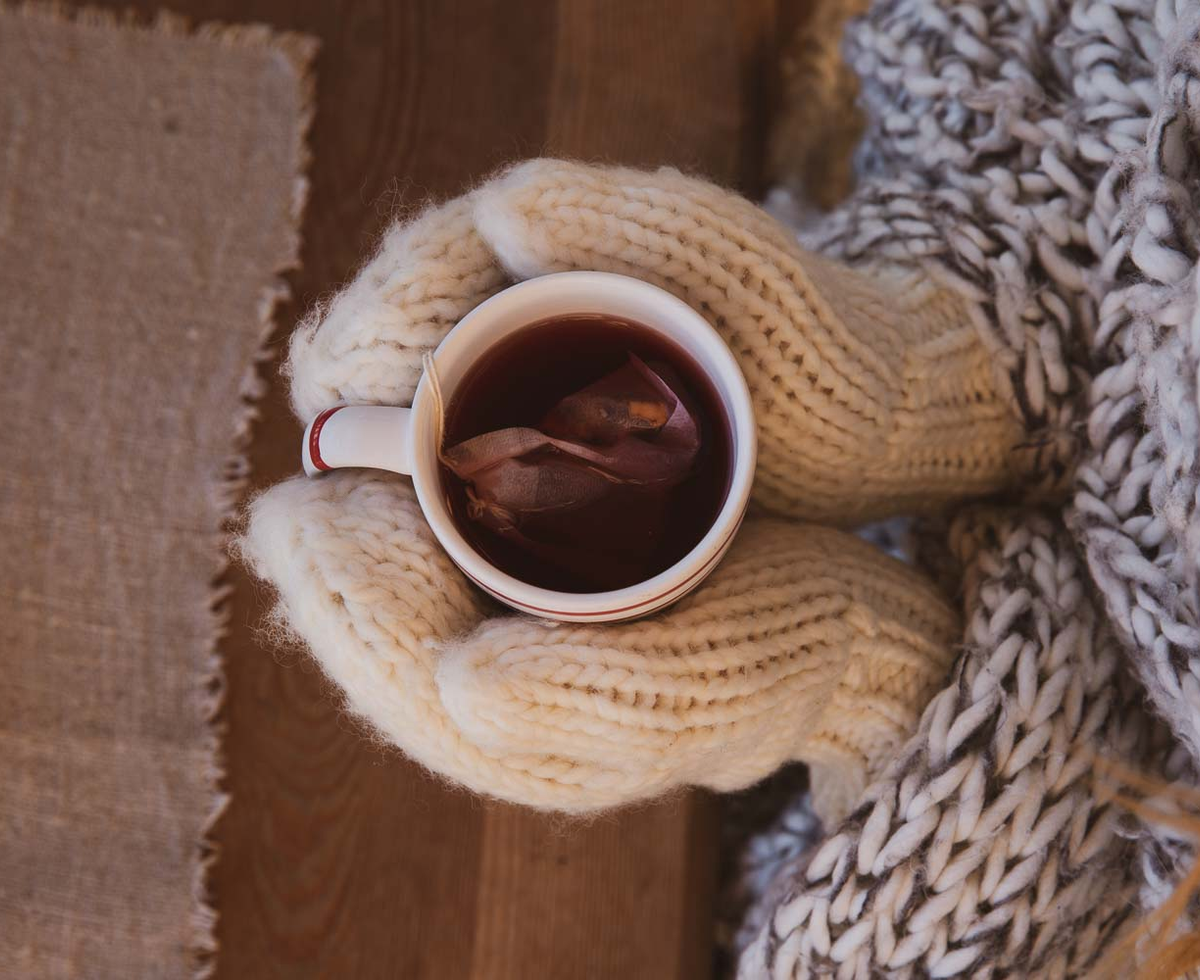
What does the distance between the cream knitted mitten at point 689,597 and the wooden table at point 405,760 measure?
0.55 ft

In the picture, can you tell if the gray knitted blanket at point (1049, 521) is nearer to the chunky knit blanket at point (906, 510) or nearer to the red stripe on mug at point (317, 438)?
the chunky knit blanket at point (906, 510)

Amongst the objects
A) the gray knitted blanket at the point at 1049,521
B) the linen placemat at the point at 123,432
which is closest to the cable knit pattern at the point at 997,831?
the gray knitted blanket at the point at 1049,521

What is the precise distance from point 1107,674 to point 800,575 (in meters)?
0.16

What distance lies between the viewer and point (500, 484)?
1.36 ft

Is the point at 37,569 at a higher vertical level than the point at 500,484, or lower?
lower

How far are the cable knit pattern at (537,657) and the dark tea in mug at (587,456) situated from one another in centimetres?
3

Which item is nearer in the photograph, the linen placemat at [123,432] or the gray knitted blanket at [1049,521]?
the gray knitted blanket at [1049,521]

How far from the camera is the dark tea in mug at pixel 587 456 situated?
42 centimetres

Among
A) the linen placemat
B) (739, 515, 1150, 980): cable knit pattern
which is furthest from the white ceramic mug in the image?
the linen placemat

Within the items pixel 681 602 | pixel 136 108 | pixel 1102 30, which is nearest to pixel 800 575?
pixel 681 602

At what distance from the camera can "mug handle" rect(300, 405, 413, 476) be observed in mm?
404

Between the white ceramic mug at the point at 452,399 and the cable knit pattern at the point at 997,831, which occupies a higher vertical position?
the white ceramic mug at the point at 452,399

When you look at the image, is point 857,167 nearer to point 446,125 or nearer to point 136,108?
point 446,125

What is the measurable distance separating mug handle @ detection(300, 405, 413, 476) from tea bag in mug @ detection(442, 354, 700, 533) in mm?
20
